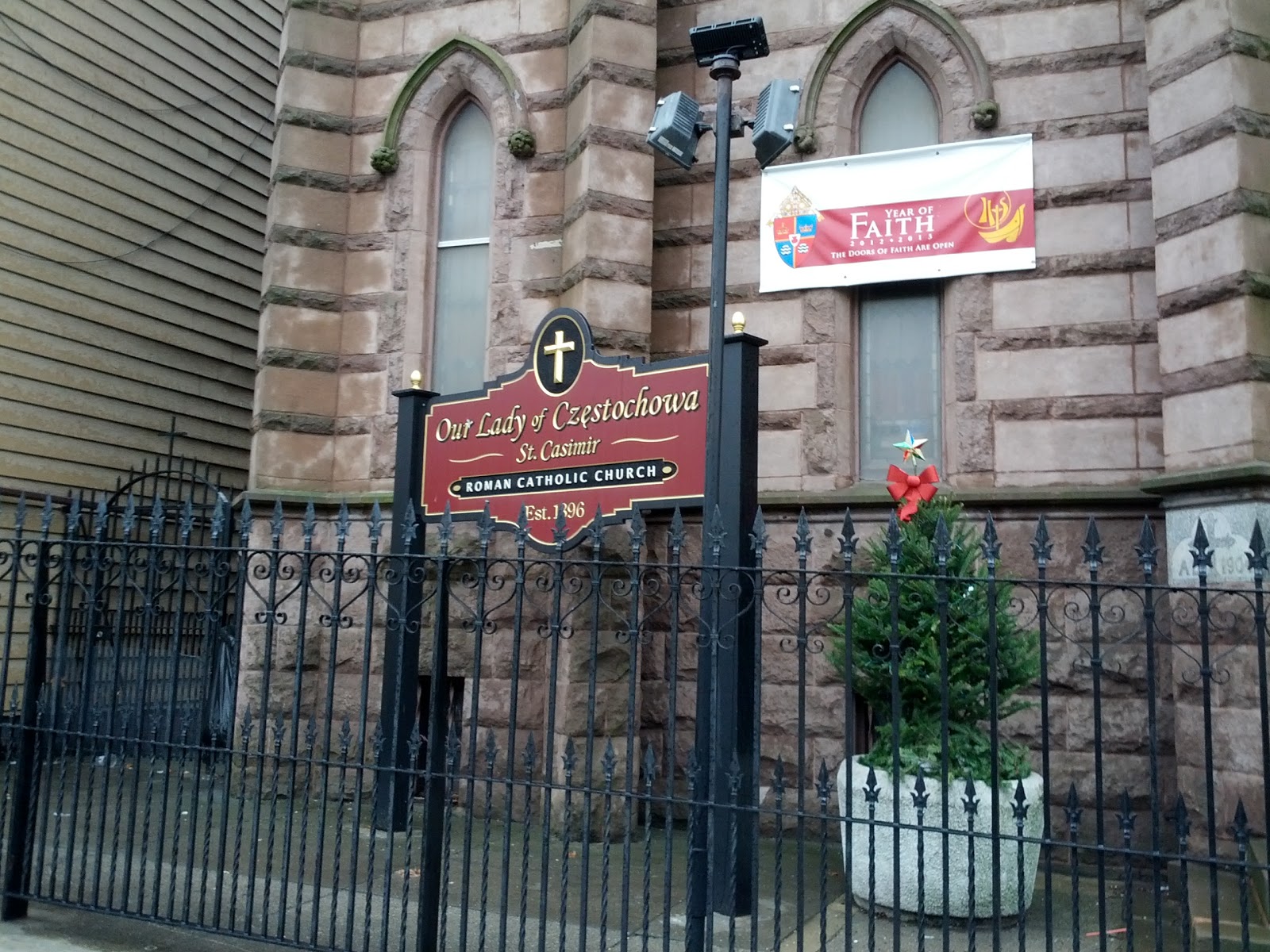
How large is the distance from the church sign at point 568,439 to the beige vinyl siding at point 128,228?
6188 mm

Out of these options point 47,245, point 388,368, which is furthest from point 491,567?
point 47,245

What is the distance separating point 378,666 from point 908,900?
206 inches

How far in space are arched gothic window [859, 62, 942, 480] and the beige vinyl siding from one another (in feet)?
29.8

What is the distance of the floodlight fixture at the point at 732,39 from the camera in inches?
234

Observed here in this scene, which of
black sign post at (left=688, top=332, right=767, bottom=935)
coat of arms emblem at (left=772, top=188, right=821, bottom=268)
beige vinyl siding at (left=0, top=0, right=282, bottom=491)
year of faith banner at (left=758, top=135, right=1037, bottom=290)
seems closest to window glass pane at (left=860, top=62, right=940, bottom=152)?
year of faith banner at (left=758, top=135, right=1037, bottom=290)

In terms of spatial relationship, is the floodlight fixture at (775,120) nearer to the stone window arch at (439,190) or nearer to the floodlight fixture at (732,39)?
the floodlight fixture at (732,39)

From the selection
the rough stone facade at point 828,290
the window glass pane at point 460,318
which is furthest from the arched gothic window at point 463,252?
the rough stone facade at point 828,290

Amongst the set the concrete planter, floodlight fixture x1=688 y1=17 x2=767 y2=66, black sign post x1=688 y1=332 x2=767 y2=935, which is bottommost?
the concrete planter

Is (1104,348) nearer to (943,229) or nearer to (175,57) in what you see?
(943,229)

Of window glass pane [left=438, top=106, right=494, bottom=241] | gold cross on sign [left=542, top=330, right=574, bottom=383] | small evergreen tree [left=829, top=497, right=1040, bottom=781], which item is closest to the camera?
small evergreen tree [left=829, top=497, right=1040, bottom=781]

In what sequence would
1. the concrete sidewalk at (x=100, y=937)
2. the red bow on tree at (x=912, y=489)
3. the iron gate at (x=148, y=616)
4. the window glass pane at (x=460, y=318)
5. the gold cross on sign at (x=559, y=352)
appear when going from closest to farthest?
the concrete sidewalk at (x=100, y=937) → the iron gate at (x=148, y=616) → the red bow on tree at (x=912, y=489) → the gold cross on sign at (x=559, y=352) → the window glass pane at (x=460, y=318)

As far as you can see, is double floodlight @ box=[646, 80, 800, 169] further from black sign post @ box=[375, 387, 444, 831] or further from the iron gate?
the iron gate

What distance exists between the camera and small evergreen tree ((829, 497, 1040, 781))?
6102 millimetres

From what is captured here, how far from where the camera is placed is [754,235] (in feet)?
30.9
